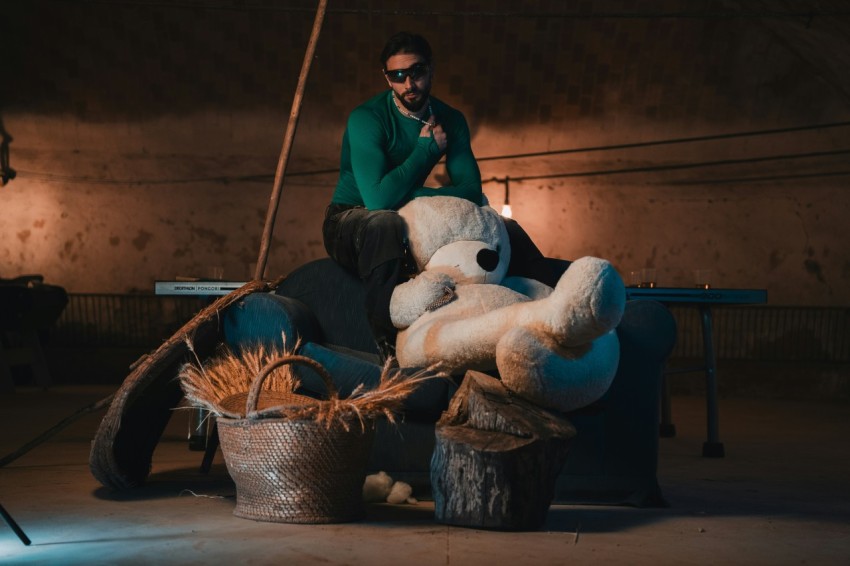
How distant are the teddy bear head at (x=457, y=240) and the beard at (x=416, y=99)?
1.24 feet

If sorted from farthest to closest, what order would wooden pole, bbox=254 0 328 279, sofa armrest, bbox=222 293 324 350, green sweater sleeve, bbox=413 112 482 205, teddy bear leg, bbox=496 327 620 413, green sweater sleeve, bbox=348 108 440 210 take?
wooden pole, bbox=254 0 328 279
green sweater sleeve, bbox=413 112 482 205
green sweater sleeve, bbox=348 108 440 210
sofa armrest, bbox=222 293 324 350
teddy bear leg, bbox=496 327 620 413

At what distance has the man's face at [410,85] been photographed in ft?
11.9

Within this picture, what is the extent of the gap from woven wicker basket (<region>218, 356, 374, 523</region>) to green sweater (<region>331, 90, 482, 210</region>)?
931mm

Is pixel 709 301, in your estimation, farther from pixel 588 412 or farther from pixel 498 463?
pixel 498 463

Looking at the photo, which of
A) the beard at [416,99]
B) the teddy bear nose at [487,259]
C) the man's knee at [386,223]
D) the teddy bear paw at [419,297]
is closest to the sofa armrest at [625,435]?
the teddy bear nose at [487,259]

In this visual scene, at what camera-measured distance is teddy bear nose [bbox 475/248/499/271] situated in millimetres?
3414

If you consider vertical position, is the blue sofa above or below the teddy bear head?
below

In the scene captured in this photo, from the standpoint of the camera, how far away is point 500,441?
281 cm

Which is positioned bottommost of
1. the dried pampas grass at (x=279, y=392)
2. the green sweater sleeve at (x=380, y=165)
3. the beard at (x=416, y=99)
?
the dried pampas grass at (x=279, y=392)

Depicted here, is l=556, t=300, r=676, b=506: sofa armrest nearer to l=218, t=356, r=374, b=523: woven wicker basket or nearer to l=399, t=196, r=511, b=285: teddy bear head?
l=399, t=196, r=511, b=285: teddy bear head

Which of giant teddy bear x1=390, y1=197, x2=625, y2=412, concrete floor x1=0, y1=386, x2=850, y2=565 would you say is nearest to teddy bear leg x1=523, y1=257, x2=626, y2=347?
giant teddy bear x1=390, y1=197, x2=625, y2=412

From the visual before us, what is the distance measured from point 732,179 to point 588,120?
113cm

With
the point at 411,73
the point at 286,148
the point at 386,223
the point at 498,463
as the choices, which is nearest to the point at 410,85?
the point at 411,73

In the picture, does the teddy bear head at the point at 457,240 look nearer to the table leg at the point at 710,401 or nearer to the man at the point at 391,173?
the man at the point at 391,173
